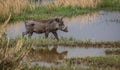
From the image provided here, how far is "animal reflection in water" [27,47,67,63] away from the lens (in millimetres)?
12119

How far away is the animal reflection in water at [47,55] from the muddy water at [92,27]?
286cm

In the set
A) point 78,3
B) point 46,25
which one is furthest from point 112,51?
point 78,3

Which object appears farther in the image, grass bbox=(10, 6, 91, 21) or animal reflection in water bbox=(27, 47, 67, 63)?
grass bbox=(10, 6, 91, 21)

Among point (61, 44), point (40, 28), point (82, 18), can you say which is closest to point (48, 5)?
point (82, 18)

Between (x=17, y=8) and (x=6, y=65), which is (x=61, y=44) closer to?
(x=6, y=65)

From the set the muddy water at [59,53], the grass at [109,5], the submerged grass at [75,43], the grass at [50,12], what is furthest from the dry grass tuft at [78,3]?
the muddy water at [59,53]

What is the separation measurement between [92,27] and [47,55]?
769cm

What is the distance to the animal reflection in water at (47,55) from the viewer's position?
39.8 feet

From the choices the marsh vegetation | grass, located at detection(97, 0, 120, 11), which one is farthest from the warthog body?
grass, located at detection(97, 0, 120, 11)

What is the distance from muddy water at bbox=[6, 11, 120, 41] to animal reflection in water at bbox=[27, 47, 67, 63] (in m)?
2.86

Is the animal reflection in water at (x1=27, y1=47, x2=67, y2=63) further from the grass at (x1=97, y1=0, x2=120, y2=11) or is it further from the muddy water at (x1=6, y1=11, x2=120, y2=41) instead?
the grass at (x1=97, y1=0, x2=120, y2=11)

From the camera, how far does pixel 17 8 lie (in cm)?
2334

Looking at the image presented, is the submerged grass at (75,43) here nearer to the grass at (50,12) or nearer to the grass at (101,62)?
the grass at (101,62)

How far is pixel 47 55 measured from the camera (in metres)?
12.9
